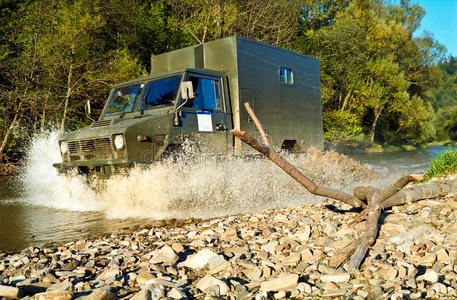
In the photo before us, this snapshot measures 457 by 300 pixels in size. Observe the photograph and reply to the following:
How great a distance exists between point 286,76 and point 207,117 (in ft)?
9.82

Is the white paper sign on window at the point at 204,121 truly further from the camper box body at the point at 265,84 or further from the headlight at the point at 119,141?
the headlight at the point at 119,141

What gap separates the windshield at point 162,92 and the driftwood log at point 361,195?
327 cm

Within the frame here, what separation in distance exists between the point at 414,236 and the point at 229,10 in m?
20.4

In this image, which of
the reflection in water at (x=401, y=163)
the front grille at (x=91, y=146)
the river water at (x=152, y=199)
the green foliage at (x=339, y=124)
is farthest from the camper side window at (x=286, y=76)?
the green foliage at (x=339, y=124)

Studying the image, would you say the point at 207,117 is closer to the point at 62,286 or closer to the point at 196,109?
the point at 196,109

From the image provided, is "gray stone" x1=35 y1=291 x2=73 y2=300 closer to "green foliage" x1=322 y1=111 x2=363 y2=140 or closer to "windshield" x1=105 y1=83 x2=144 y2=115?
"windshield" x1=105 y1=83 x2=144 y2=115

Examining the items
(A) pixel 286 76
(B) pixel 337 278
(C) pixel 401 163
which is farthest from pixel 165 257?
(C) pixel 401 163

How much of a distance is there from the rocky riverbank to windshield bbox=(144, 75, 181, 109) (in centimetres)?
302

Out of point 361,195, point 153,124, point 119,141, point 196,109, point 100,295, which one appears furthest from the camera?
point 196,109

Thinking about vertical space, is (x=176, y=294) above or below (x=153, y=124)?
below

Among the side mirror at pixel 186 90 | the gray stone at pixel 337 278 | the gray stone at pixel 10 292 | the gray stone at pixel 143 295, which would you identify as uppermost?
the side mirror at pixel 186 90

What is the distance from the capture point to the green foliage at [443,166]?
930 centimetres

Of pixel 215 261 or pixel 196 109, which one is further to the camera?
pixel 196 109

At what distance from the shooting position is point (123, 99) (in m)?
8.57
